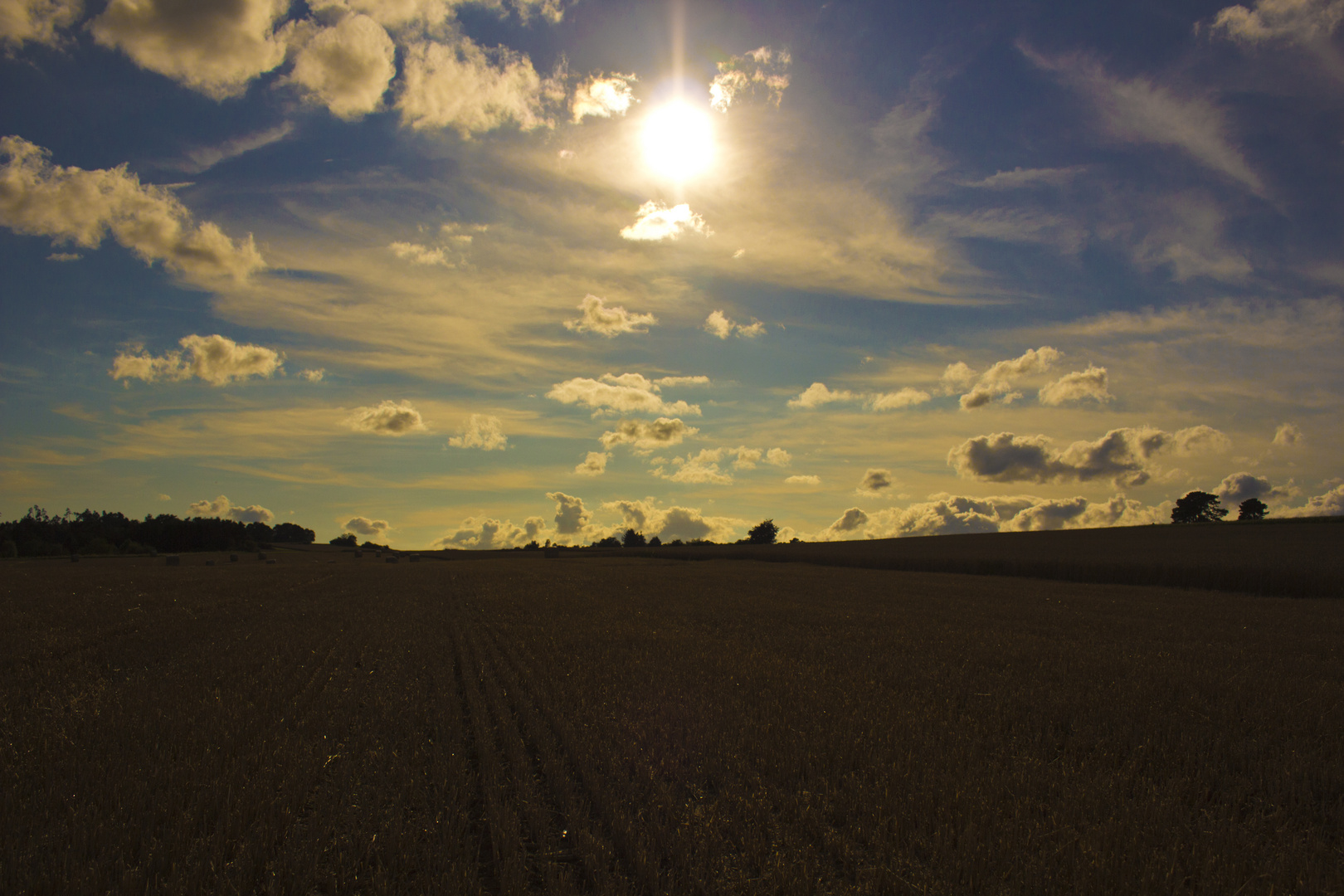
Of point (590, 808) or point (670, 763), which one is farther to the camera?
point (670, 763)

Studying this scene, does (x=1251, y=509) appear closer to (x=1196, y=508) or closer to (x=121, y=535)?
(x=1196, y=508)

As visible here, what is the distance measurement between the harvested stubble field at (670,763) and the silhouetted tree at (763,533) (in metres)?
159

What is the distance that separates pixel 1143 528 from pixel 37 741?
A: 3092 inches

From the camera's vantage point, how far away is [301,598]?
23.1 m

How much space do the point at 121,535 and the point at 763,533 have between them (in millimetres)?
134377

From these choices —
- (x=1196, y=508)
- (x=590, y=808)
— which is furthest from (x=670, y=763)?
(x=1196, y=508)

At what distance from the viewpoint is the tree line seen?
91.3m

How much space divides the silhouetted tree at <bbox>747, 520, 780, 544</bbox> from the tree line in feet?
370

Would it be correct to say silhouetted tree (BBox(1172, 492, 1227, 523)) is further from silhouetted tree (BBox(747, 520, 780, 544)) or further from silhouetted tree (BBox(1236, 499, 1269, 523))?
silhouetted tree (BBox(747, 520, 780, 544))

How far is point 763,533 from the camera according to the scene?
17362cm

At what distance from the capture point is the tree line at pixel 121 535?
9131 centimetres

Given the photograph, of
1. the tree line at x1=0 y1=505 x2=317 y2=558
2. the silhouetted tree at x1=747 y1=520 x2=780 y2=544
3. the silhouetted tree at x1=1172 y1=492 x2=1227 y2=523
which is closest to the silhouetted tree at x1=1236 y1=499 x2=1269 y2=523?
the silhouetted tree at x1=1172 y1=492 x2=1227 y2=523

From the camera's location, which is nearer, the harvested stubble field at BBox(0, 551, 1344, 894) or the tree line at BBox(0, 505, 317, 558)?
the harvested stubble field at BBox(0, 551, 1344, 894)

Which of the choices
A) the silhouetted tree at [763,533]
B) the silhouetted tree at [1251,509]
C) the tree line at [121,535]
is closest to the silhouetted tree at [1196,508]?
the silhouetted tree at [1251,509]
